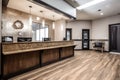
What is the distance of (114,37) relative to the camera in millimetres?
8992

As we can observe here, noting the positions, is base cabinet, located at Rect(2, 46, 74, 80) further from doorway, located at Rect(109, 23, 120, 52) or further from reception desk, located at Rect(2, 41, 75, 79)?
doorway, located at Rect(109, 23, 120, 52)

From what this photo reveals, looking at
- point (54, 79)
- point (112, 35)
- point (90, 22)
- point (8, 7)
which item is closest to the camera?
point (54, 79)

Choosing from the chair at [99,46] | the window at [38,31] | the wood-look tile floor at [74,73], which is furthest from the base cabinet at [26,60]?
the chair at [99,46]

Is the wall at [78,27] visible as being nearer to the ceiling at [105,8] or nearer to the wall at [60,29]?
the wall at [60,29]

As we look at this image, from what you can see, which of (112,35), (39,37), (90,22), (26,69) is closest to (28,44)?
(26,69)

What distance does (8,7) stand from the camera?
582 cm

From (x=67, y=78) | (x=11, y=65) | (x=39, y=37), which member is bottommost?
(x=67, y=78)

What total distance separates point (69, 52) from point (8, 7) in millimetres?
4377

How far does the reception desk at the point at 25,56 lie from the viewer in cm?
331

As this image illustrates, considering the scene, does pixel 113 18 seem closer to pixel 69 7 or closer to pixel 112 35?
pixel 112 35

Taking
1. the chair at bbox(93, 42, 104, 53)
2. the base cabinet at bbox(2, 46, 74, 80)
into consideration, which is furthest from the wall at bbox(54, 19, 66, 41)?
the chair at bbox(93, 42, 104, 53)

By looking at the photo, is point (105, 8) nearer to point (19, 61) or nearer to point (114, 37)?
point (114, 37)

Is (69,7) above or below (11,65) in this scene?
above

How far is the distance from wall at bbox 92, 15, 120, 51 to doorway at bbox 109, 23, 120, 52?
320mm
